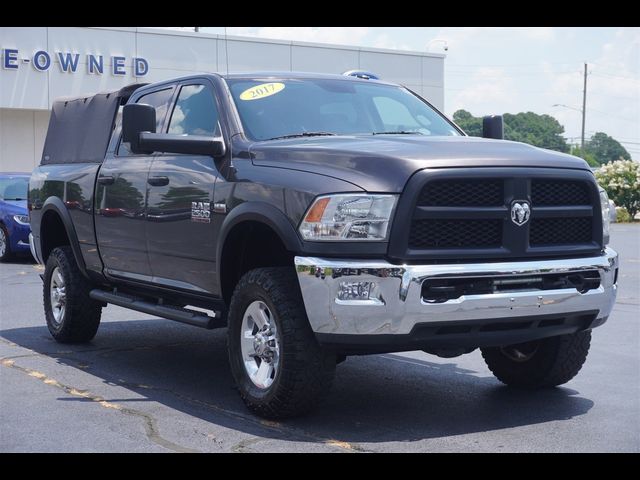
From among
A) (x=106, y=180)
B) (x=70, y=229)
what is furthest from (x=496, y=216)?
(x=70, y=229)

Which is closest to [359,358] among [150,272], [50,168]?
[150,272]

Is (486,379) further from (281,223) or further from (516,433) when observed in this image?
(281,223)

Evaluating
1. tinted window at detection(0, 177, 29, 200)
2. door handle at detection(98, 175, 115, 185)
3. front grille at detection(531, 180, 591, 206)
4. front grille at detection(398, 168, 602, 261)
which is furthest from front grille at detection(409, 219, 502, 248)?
tinted window at detection(0, 177, 29, 200)

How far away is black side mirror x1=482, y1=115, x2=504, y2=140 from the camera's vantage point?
7.80 m

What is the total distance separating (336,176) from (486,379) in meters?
2.48

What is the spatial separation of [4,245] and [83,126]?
9.68 meters

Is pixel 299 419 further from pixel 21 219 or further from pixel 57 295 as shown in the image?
pixel 21 219

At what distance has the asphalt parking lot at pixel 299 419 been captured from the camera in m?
5.55

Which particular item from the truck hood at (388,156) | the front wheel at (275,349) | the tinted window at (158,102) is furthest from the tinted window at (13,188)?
the front wheel at (275,349)

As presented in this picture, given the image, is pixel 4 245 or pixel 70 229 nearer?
pixel 70 229

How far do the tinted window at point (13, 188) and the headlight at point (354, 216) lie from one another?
14.3 m

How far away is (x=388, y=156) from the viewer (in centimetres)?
562

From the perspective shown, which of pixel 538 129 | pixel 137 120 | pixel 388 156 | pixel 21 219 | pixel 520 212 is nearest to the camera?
pixel 388 156

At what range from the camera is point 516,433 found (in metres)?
5.76
